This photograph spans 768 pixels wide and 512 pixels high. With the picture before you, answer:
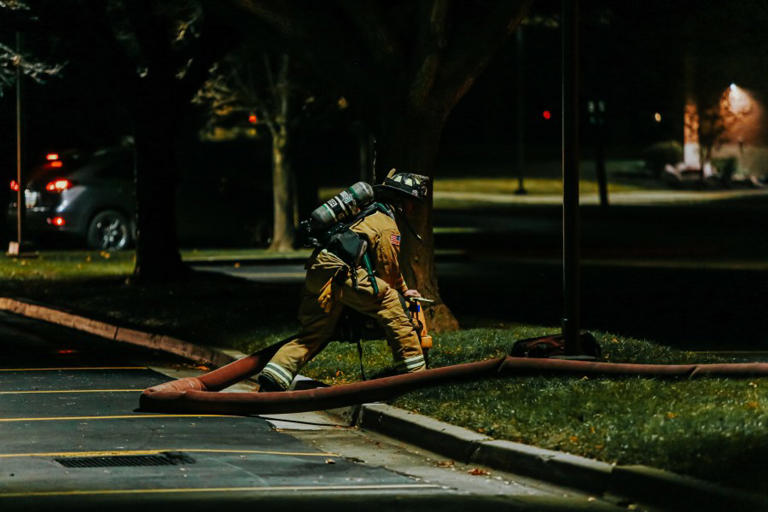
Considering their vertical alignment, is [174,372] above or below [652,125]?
below

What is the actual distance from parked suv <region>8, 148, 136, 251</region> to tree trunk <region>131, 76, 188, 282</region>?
5492 millimetres

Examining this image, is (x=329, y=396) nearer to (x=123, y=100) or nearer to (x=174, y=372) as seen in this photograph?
(x=174, y=372)

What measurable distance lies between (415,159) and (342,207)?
2.95m

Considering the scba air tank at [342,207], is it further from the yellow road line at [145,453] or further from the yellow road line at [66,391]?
the yellow road line at [66,391]

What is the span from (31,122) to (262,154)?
25.5ft

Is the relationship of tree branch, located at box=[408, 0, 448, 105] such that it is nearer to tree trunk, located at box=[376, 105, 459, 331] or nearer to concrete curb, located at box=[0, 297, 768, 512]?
tree trunk, located at box=[376, 105, 459, 331]

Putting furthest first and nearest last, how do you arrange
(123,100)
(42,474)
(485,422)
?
(123,100) < (485,422) < (42,474)

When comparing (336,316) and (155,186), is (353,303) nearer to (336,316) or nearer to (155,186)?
(336,316)

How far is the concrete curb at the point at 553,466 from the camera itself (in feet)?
22.2

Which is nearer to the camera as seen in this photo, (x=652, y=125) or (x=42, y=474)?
(x=42, y=474)

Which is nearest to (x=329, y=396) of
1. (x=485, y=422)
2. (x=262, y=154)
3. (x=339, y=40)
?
(x=485, y=422)

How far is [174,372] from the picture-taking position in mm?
12422

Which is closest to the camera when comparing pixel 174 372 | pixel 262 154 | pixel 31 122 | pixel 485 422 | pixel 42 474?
pixel 42 474

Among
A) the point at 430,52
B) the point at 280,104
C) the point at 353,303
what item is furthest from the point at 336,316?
the point at 280,104
